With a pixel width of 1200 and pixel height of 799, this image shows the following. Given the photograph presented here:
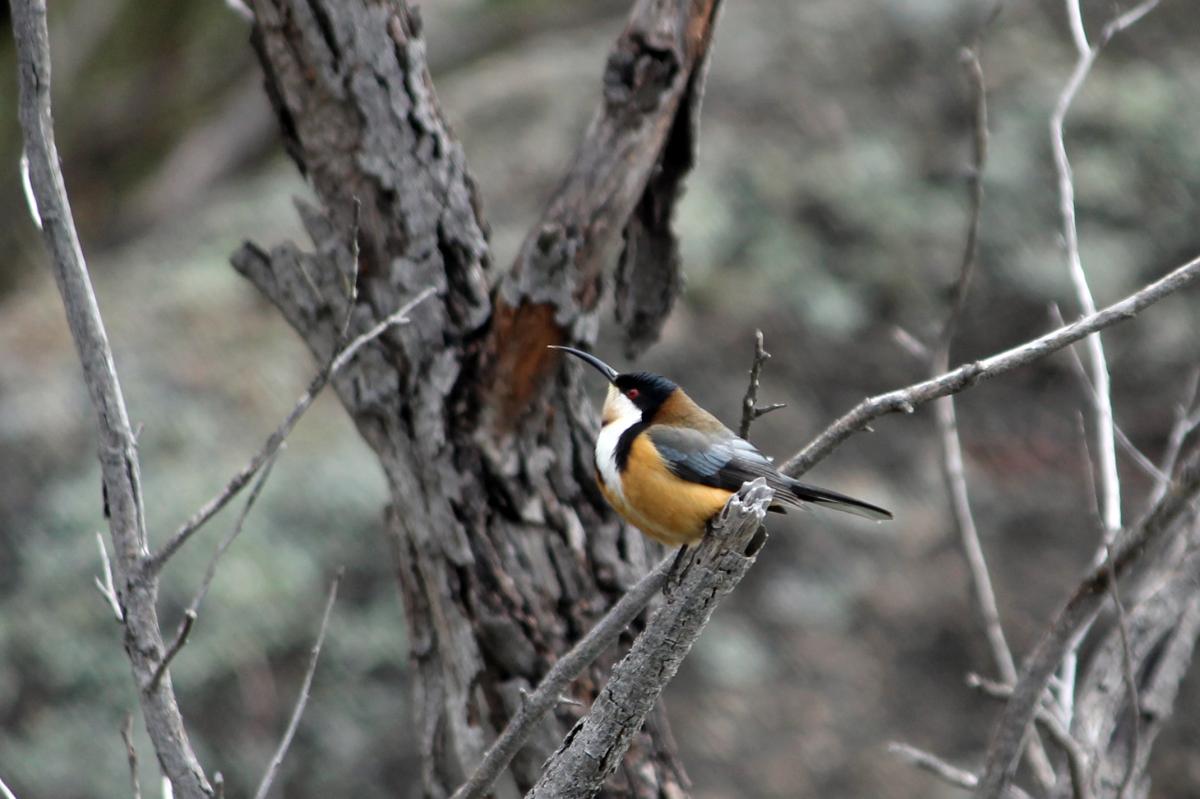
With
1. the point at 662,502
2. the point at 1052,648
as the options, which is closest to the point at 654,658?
the point at 662,502

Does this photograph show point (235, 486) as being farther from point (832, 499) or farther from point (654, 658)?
point (832, 499)

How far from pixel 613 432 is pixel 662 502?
1.14 feet

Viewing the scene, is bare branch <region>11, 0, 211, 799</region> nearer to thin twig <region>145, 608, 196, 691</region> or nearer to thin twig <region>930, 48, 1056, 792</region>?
thin twig <region>145, 608, 196, 691</region>

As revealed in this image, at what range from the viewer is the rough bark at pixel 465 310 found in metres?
3.17

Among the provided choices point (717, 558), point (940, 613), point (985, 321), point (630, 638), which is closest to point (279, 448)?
point (717, 558)

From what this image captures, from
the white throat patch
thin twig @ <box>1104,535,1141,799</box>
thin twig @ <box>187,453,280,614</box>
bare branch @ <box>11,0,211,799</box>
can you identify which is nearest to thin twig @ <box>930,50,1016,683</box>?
thin twig @ <box>1104,535,1141,799</box>

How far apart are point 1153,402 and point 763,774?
312 cm

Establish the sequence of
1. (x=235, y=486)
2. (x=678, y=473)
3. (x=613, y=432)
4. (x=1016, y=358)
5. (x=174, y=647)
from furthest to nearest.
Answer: (x=613, y=432) < (x=678, y=473) < (x=1016, y=358) < (x=235, y=486) < (x=174, y=647)

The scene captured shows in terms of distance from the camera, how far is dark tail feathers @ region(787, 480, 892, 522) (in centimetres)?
299

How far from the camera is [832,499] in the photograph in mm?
3021

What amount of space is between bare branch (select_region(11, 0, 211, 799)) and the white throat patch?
1165mm

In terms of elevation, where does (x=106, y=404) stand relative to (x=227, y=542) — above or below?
above

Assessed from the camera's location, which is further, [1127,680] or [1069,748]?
[1127,680]

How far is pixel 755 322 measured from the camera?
7.78 metres
